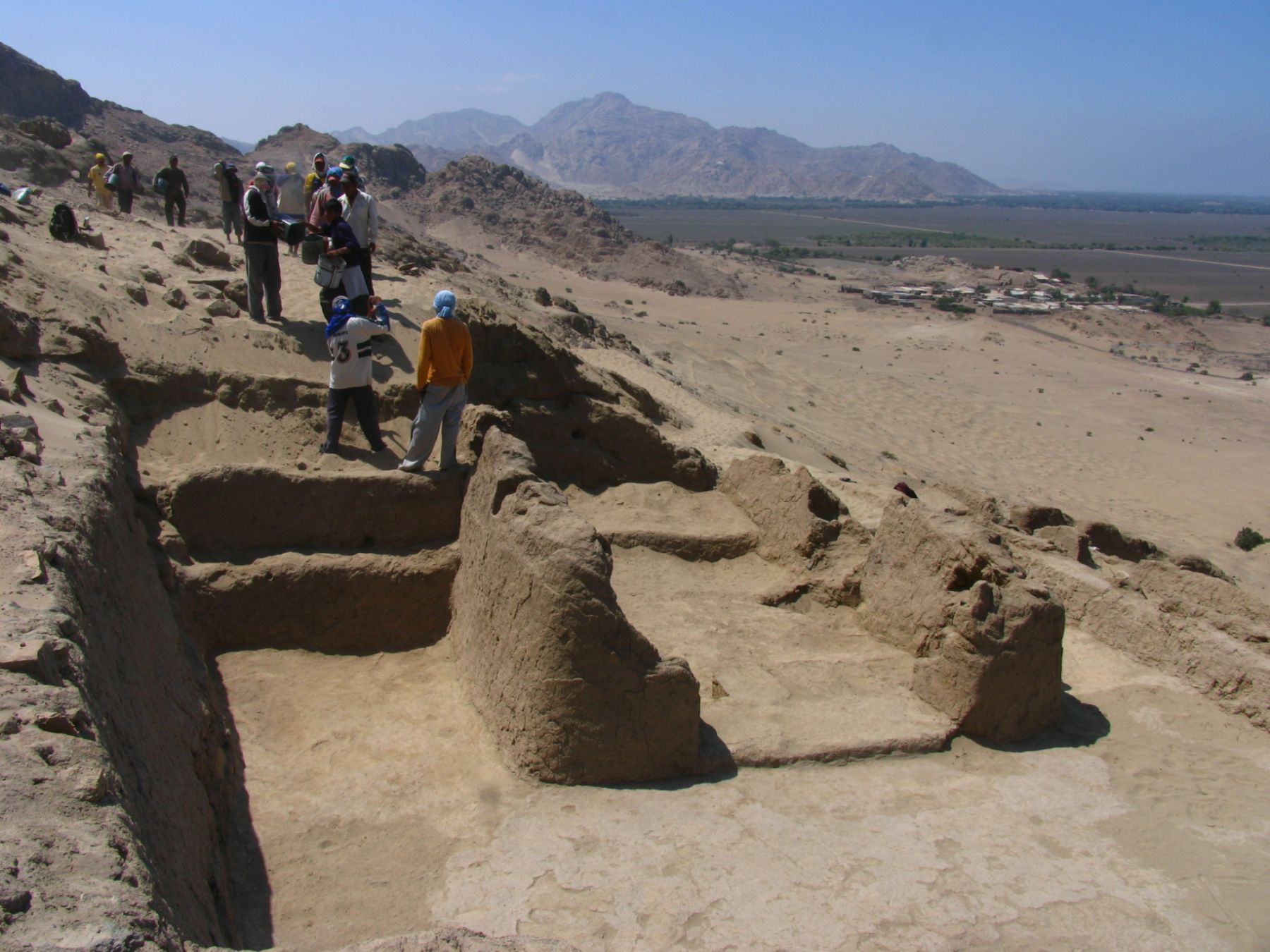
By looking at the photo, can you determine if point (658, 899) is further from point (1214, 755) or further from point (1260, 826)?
point (1214, 755)

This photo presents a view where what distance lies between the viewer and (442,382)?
623cm

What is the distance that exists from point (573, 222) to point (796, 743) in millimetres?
42853

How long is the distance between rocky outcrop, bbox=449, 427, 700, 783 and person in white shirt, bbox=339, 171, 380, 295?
12.6 ft

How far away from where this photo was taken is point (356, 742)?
16.6ft

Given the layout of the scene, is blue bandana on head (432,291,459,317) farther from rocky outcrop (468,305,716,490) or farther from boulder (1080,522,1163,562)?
boulder (1080,522,1163,562)

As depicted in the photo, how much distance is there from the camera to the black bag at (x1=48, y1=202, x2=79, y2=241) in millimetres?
8789

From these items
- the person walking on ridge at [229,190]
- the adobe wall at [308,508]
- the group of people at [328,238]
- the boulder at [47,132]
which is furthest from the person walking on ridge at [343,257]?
the boulder at [47,132]

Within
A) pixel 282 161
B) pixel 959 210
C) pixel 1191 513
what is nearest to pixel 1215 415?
pixel 1191 513

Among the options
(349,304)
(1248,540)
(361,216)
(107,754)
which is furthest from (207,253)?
(1248,540)

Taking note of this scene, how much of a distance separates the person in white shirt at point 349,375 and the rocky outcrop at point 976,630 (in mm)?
3962

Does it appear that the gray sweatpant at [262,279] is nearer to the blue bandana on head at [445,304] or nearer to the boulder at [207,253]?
the boulder at [207,253]

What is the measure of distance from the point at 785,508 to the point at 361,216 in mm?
4379

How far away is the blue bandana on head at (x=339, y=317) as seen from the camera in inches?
256

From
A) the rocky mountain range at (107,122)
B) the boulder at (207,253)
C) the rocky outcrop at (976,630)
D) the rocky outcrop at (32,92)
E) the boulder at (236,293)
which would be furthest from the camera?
the rocky outcrop at (32,92)
